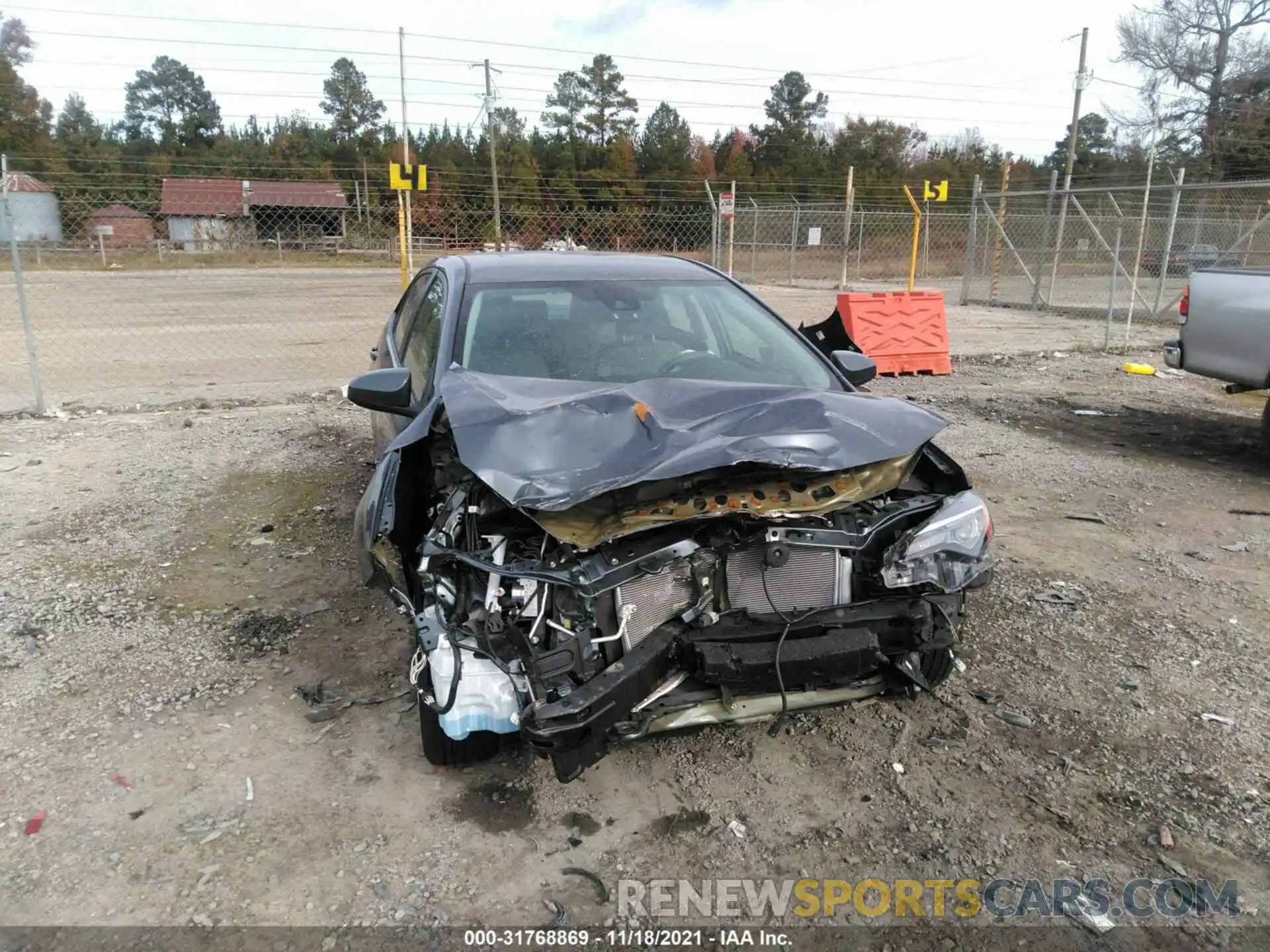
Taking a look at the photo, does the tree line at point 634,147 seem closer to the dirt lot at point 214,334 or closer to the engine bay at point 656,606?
the dirt lot at point 214,334

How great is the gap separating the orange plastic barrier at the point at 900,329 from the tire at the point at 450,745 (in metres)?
8.08

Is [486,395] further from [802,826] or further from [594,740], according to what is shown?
[802,826]

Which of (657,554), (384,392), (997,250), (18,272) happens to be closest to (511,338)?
(384,392)

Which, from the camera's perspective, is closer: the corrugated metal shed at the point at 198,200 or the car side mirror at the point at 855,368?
the car side mirror at the point at 855,368

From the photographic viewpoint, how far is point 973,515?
292 centimetres

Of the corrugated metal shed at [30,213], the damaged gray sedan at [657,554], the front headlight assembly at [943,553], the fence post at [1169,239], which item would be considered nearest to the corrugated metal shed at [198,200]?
the corrugated metal shed at [30,213]

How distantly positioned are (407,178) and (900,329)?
248 inches

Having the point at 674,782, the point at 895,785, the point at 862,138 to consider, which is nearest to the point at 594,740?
the point at 674,782

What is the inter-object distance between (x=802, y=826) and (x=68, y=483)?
5.69 metres

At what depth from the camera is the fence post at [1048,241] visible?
56.0 ft

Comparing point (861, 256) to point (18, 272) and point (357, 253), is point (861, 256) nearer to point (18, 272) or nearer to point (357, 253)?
point (357, 253)

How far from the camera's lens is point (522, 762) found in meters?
3.00

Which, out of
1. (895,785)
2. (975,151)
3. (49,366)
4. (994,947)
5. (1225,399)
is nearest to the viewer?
(994,947)

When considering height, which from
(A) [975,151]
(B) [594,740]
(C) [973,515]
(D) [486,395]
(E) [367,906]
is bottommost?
(E) [367,906]
